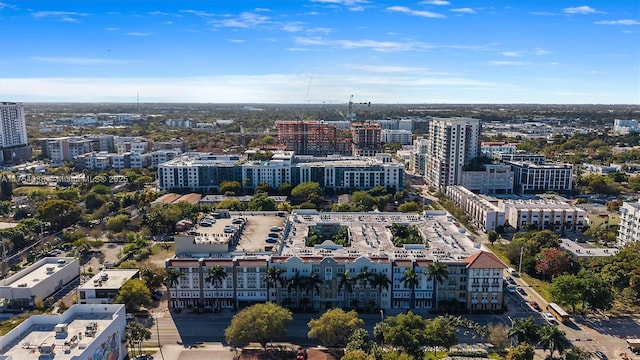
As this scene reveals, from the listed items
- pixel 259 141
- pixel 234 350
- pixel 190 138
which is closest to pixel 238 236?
pixel 234 350

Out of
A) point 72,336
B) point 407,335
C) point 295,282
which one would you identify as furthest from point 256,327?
point 72,336

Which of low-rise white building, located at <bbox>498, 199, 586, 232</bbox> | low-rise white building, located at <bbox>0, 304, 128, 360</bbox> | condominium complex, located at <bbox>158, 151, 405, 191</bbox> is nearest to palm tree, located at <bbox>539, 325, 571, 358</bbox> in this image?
low-rise white building, located at <bbox>0, 304, 128, 360</bbox>

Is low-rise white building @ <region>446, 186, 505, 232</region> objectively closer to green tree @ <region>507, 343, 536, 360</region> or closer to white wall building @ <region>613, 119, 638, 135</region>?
green tree @ <region>507, 343, 536, 360</region>

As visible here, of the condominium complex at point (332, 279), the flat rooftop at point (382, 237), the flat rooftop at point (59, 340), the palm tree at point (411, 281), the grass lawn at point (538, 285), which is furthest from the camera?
the grass lawn at point (538, 285)

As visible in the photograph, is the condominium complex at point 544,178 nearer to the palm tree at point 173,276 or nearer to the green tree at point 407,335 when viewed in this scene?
the green tree at point 407,335

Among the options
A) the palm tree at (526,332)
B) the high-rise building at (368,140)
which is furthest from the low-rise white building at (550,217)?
the high-rise building at (368,140)

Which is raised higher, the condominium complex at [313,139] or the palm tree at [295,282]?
the condominium complex at [313,139]

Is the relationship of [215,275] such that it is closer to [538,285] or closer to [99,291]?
[99,291]
